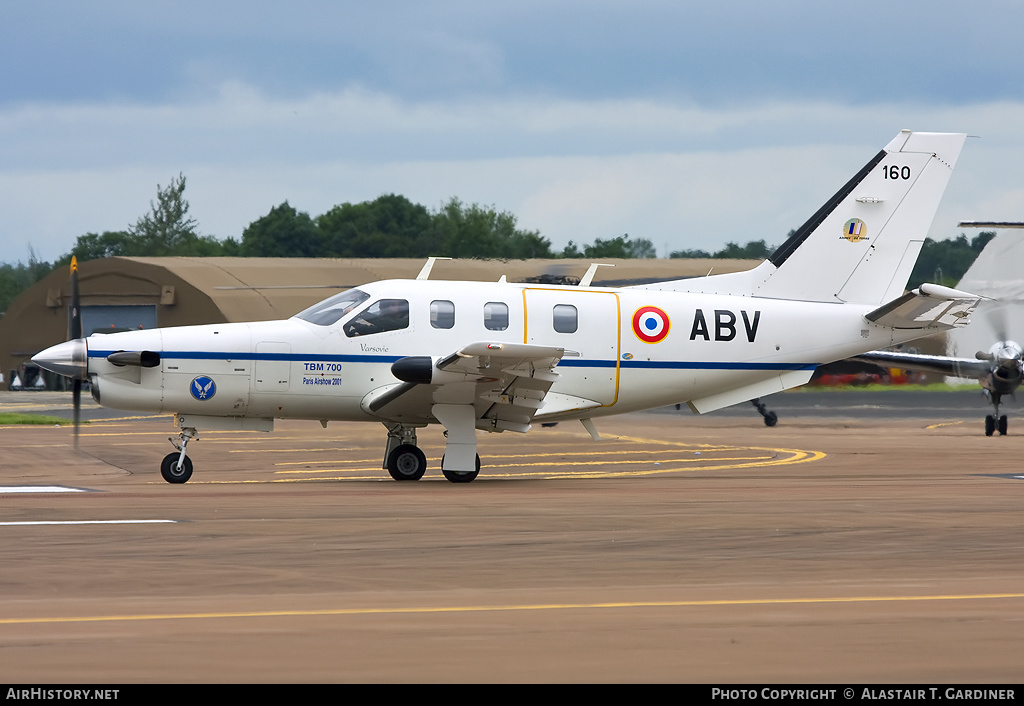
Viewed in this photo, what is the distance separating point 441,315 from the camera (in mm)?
17219

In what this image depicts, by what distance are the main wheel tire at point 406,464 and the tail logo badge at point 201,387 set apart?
2807 mm

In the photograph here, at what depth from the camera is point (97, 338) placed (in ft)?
54.4

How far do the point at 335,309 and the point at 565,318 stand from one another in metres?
3.26

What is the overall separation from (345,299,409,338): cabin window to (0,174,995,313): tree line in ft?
40.9

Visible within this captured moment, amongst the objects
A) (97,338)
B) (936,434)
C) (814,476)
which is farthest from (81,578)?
(936,434)

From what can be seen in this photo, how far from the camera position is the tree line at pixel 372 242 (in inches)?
1332

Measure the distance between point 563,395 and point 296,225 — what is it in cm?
2794

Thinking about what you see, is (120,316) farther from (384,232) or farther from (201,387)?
(201,387)

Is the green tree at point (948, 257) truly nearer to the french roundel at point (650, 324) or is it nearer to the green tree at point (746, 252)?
the green tree at point (746, 252)

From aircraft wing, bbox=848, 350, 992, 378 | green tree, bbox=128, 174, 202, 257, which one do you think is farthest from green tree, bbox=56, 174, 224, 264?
aircraft wing, bbox=848, 350, 992, 378

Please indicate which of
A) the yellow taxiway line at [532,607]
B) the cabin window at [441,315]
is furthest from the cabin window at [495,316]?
the yellow taxiway line at [532,607]

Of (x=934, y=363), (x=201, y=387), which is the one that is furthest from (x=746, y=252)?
(x=201, y=387)

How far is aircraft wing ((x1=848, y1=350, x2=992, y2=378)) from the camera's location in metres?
31.2

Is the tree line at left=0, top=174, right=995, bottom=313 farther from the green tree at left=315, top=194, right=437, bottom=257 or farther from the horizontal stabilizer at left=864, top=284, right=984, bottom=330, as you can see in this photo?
the horizontal stabilizer at left=864, top=284, right=984, bottom=330
